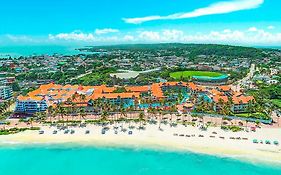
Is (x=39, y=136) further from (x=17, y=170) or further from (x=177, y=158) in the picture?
(x=177, y=158)

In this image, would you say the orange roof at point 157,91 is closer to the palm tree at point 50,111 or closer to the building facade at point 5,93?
the palm tree at point 50,111

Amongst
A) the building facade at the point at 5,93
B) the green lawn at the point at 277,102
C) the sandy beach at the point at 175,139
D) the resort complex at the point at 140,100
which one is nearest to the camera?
the sandy beach at the point at 175,139

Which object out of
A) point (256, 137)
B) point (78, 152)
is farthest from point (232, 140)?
point (78, 152)

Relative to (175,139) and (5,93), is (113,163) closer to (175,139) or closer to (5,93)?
(175,139)

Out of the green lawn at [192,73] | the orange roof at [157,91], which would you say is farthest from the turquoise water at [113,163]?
Answer: the green lawn at [192,73]

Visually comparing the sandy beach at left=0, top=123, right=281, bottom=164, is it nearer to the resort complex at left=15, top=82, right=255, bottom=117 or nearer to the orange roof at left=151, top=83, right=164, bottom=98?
the resort complex at left=15, top=82, right=255, bottom=117

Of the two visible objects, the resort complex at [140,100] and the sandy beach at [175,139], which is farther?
the resort complex at [140,100]

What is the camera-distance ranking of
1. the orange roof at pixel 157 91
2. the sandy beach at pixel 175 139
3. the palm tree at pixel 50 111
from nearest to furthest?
the sandy beach at pixel 175 139 < the palm tree at pixel 50 111 < the orange roof at pixel 157 91
